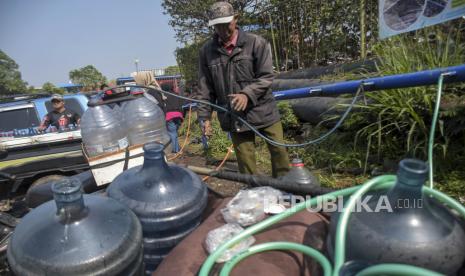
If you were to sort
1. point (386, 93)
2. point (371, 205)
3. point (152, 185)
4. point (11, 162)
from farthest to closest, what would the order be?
point (11, 162), point (386, 93), point (152, 185), point (371, 205)

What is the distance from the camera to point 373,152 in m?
4.03

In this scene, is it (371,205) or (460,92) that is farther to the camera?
(460,92)

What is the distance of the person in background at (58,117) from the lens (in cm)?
541

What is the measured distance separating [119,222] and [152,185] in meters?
0.31

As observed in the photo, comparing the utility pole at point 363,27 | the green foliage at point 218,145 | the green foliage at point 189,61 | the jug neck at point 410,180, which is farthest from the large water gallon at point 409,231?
the green foliage at point 189,61

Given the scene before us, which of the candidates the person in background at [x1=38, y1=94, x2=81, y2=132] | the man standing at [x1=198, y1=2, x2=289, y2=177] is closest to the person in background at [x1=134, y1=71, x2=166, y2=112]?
the person in background at [x1=38, y1=94, x2=81, y2=132]

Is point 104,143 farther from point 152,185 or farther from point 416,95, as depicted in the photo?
point 416,95

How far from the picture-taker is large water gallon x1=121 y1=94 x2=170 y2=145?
2.89 metres

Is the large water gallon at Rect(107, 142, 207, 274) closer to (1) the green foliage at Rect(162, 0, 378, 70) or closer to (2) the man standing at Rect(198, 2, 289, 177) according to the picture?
(2) the man standing at Rect(198, 2, 289, 177)

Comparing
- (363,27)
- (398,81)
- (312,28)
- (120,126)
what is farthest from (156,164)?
(312,28)

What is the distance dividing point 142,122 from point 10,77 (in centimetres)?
5401

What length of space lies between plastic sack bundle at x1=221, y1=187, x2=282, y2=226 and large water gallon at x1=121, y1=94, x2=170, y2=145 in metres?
1.49

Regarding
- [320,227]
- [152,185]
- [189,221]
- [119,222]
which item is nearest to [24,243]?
[119,222]

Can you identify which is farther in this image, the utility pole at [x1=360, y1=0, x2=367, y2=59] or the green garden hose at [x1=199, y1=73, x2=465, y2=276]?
the utility pole at [x1=360, y1=0, x2=367, y2=59]
